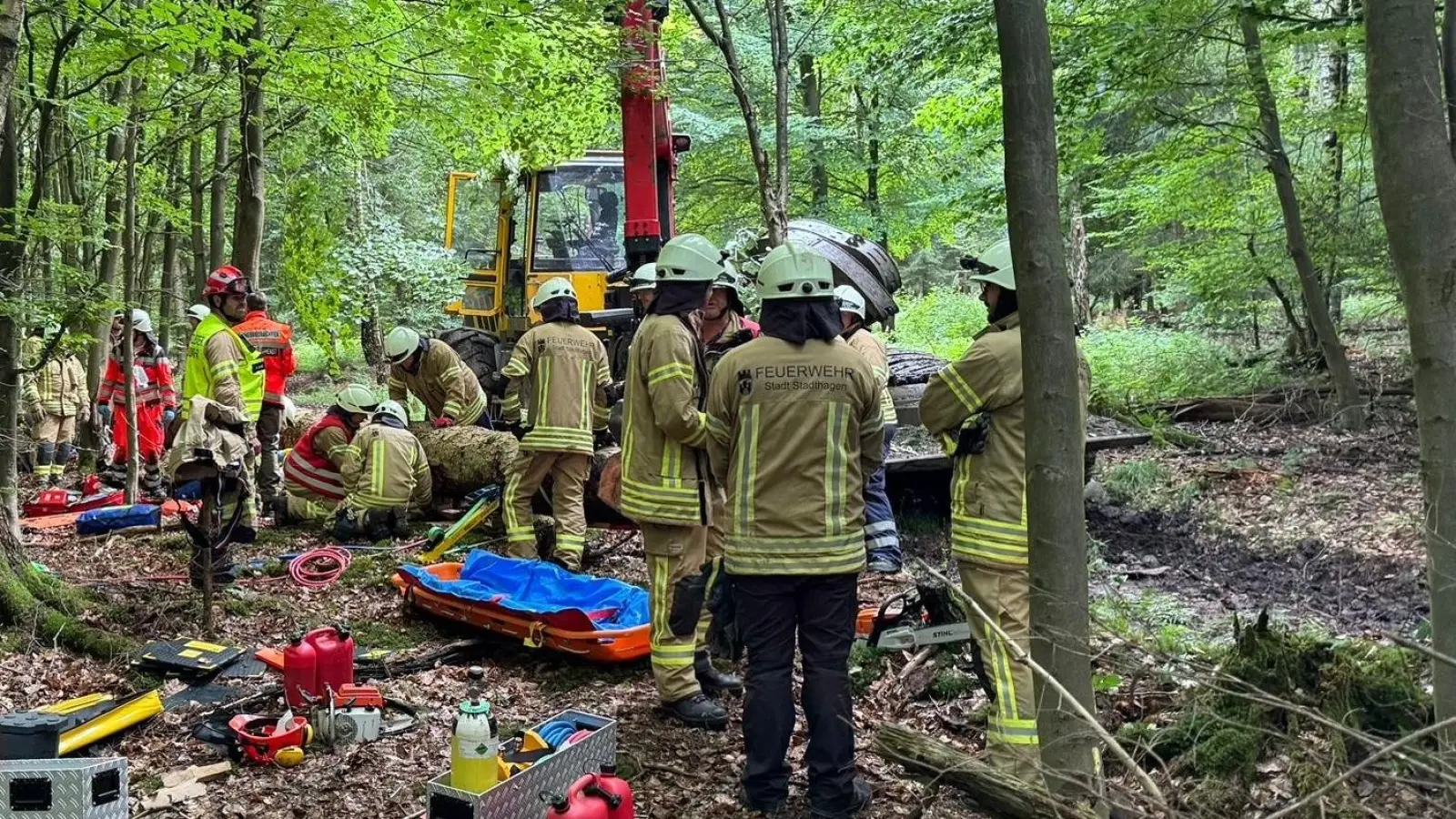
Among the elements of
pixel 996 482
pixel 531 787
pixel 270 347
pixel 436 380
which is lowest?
pixel 531 787

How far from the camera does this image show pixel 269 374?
8.05 metres

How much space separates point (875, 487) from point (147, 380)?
30.0 feet

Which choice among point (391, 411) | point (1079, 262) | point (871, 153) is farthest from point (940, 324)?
point (391, 411)

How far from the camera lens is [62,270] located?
6922 mm

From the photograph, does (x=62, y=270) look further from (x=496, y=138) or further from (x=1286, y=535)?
(x=1286, y=535)

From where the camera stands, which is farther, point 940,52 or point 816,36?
point 816,36

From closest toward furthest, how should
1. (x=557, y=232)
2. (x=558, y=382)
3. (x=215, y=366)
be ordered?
(x=215, y=366) < (x=558, y=382) < (x=557, y=232)

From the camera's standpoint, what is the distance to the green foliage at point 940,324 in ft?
60.5

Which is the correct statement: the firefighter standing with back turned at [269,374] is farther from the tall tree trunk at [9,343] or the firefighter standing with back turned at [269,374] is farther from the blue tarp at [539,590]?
the blue tarp at [539,590]

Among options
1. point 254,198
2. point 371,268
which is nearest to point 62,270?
point 254,198

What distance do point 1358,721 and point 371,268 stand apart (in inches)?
610

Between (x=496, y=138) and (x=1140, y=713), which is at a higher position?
(x=496, y=138)

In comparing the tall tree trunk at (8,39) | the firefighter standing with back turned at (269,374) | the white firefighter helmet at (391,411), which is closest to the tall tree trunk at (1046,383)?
the tall tree trunk at (8,39)

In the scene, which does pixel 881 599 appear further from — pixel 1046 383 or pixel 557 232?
pixel 557 232
